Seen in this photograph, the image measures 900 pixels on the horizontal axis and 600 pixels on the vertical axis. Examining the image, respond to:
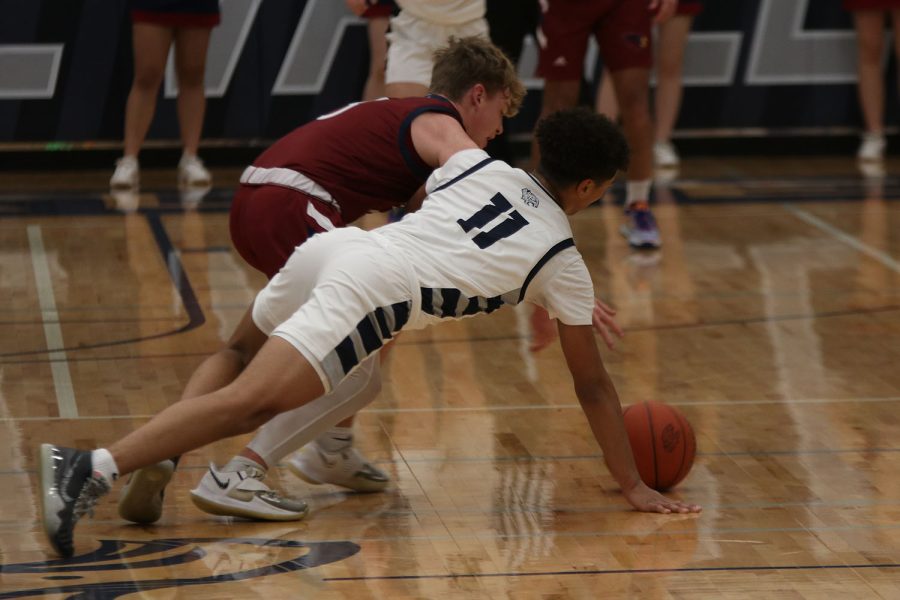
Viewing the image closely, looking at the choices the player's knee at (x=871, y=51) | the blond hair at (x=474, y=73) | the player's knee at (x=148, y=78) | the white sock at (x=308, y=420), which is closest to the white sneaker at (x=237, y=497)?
the white sock at (x=308, y=420)

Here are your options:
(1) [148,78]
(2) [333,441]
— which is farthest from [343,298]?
(1) [148,78]

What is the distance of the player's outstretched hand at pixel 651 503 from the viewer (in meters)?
4.15

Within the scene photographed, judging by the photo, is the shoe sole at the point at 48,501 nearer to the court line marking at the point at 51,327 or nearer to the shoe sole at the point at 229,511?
the shoe sole at the point at 229,511

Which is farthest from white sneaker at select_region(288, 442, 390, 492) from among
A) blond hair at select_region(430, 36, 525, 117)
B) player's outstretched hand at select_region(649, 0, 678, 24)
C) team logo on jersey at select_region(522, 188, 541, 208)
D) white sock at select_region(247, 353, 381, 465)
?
player's outstretched hand at select_region(649, 0, 678, 24)

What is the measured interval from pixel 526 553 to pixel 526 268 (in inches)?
29.5

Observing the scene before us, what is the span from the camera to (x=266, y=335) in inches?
167

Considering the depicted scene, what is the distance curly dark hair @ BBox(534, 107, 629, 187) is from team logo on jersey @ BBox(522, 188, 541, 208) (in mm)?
83

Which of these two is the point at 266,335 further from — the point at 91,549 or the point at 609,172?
the point at 609,172

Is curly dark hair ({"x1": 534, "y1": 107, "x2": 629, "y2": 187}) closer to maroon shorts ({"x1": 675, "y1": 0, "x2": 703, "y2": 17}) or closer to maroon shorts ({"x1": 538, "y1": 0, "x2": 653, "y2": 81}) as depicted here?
maroon shorts ({"x1": 538, "y1": 0, "x2": 653, "y2": 81})

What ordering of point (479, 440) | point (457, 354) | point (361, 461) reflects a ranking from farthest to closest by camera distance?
point (457, 354) < point (479, 440) < point (361, 461)

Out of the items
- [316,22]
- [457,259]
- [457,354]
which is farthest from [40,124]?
[457,259]

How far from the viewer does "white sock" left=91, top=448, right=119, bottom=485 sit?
368 cm

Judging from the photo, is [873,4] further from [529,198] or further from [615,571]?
[615,571]

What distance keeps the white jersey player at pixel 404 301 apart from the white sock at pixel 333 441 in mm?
175
